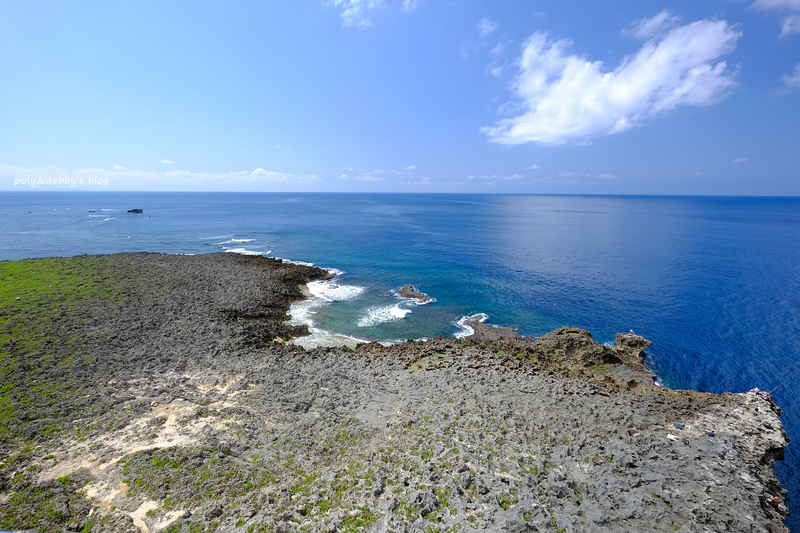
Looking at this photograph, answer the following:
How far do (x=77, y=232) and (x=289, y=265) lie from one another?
76540 mm

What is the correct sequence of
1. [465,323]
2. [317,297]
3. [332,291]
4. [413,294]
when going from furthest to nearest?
[332,291] → [413,294] → [317,297] → [465,323]

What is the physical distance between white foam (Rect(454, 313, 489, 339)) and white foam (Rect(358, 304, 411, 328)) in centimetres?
659

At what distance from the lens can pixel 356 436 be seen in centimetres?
1808

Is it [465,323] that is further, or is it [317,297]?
[317,297]

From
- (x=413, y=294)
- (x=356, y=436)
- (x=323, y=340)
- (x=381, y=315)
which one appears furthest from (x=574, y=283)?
(x=356, y=436)

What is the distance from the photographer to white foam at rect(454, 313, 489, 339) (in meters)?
35.6

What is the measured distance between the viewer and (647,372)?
92.1 ft

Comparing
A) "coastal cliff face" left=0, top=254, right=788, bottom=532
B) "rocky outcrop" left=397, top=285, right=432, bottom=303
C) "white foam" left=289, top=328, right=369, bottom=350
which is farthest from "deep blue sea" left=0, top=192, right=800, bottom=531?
"coastal cliff face" left=0, top=254, right=788, bottom=532

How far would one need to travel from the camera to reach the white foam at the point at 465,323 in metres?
35.6

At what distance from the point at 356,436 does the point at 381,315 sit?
73.0 feet

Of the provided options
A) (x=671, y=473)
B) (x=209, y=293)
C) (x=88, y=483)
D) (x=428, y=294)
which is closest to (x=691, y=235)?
(x=428, y=294)

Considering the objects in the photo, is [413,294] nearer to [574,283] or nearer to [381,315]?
[381,315]

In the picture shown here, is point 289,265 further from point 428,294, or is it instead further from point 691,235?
point 691,235

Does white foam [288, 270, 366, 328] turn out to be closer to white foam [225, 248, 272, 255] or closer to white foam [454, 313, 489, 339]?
white foam [454, 313, 489, 339]
